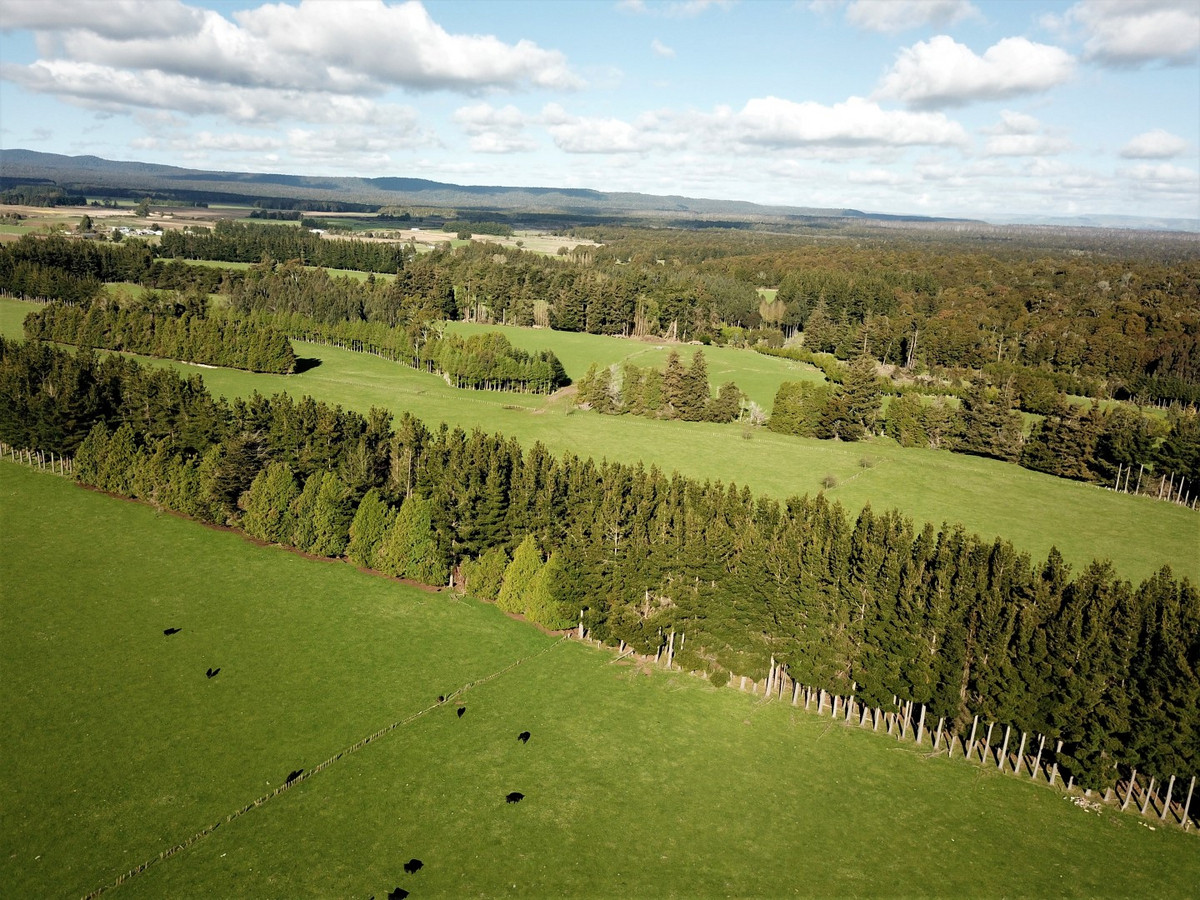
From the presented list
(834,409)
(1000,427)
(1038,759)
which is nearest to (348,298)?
(834,409)

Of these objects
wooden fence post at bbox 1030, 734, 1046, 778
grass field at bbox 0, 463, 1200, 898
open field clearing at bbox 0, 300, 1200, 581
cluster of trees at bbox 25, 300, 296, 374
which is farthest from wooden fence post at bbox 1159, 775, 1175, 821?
cluster of trees at bbox 25, 300, 296, 374

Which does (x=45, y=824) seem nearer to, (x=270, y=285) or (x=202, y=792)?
(x=202, y=792)

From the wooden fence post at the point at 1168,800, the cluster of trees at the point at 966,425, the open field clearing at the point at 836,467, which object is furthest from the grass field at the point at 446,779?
the cluster of trees at the point at 966,425

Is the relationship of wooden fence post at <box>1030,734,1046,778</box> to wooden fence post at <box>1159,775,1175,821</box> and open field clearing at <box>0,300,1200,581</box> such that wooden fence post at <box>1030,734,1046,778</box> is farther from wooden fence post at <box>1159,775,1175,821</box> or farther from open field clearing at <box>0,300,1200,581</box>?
open field clearing at <box>0,300,1200,581</box>

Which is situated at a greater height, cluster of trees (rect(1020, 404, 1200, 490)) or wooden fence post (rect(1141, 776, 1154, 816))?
cluster of trees (rect(1020, 404, 1200, 490))

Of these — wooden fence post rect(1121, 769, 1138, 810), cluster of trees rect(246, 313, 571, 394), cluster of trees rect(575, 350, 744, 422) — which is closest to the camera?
wooden fence post rect(1121, 769, 1138, 810)

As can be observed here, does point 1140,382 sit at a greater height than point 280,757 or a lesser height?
greater

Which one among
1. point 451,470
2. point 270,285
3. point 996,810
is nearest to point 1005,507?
point 996,810
